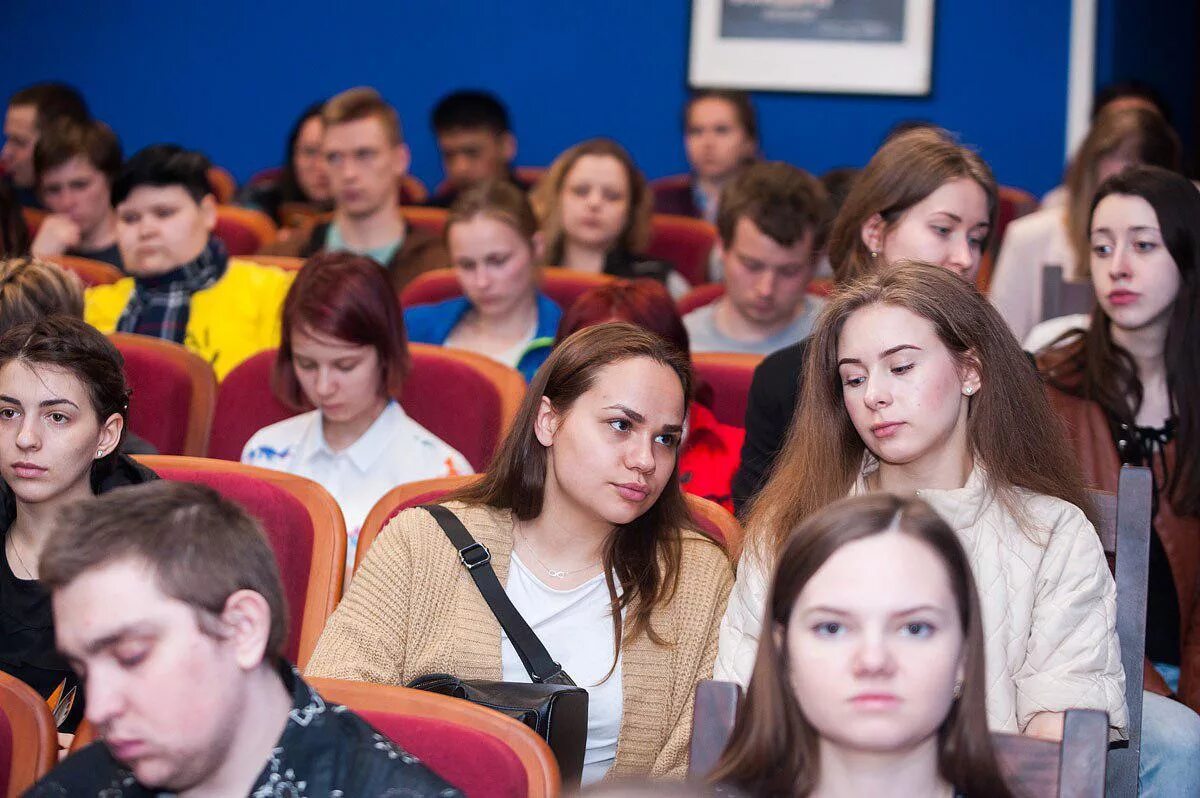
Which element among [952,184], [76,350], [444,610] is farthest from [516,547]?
[952,184]

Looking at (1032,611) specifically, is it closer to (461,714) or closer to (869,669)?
(869,669)

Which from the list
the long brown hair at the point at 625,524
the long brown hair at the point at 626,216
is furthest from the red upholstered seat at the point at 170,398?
the long brown hair at the point at 626,216

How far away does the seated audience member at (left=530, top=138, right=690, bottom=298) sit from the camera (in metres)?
4.72

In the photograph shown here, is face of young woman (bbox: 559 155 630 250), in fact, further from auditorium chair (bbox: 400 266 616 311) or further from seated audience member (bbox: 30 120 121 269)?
seated audience member (bbox: 30 120 121 269)

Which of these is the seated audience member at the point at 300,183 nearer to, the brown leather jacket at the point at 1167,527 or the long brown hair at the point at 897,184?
the long brown hair at the point at 897,184

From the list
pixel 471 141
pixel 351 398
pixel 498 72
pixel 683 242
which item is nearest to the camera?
pixel 351 398

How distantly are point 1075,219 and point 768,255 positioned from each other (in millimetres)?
797

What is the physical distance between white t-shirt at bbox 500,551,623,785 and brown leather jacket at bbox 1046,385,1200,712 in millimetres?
799

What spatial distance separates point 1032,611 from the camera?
201cm

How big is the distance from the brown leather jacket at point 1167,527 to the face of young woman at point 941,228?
0.30m

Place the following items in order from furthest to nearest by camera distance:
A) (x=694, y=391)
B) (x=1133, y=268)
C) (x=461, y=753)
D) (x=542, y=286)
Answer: (x=542, y=286) → (x=694, y=391) → (x=1133, y=268) → (x=461, y=753)

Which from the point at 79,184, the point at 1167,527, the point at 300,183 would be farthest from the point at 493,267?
the point at 300,183

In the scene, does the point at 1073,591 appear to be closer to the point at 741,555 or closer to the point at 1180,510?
the point at 741,555

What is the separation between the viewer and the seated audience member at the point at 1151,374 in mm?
2533
